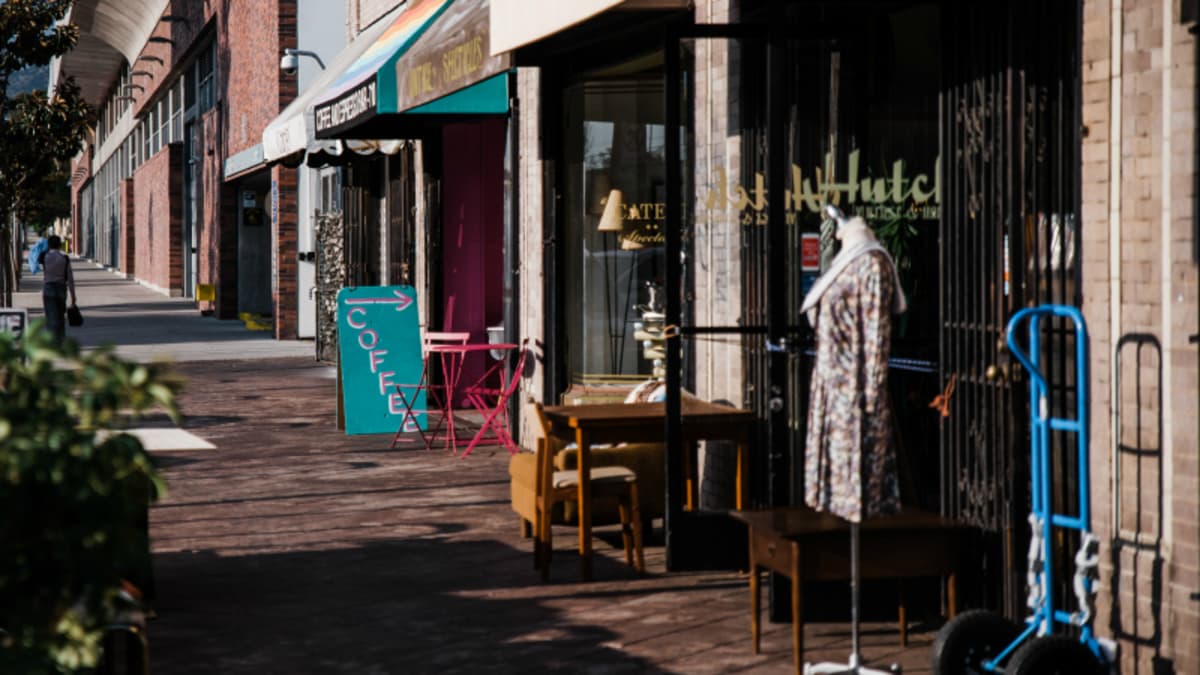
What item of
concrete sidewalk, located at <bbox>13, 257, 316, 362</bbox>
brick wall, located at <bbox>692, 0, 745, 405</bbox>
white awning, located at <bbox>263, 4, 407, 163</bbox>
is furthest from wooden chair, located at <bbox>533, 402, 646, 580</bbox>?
white awning, located at <bbox>263, 4, 407, 163</bbox>

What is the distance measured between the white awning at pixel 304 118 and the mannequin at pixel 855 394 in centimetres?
1002

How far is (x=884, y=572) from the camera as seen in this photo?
19.2 feet

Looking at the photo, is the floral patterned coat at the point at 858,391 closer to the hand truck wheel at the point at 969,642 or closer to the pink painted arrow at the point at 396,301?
the hand truck wheel at the point at 969,642

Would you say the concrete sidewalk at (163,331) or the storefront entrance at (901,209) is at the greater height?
the storefront entrance at (901,209)

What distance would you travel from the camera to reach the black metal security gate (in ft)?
19.2

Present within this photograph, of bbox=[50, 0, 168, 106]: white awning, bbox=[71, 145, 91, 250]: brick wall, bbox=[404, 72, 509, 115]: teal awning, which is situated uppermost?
bbox=[50, 0, 168, 106]: white awning

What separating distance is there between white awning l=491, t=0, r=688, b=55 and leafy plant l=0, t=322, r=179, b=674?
17.3ft

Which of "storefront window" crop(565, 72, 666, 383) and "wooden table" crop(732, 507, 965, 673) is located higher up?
"storefront window" crop(565, 72, 666, 383)

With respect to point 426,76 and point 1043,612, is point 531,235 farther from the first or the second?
point 1043,612

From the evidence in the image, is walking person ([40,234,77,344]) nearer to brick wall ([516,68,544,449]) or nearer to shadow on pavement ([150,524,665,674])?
brick wall ([516,68,544,449])

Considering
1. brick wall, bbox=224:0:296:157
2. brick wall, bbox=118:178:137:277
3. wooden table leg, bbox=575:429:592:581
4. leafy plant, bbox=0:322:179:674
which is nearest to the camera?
leafy plant, bbox=0:322:179:674

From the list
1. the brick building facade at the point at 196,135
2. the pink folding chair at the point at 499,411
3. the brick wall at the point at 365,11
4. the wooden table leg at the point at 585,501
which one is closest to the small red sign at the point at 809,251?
the wooden table leg at the point at 585,501

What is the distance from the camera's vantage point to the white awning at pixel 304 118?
15.4 m

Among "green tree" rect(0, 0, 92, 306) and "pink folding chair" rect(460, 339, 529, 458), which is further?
"green tree" rect(0, 0, 92, 306)
